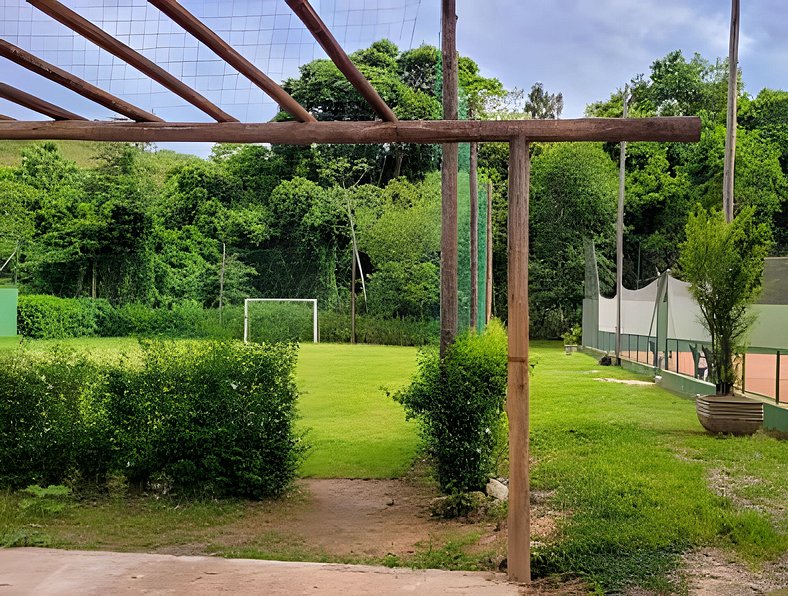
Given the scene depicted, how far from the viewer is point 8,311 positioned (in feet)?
78.1

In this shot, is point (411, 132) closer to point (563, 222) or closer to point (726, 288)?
point (726, 288)

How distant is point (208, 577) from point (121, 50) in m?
3.03

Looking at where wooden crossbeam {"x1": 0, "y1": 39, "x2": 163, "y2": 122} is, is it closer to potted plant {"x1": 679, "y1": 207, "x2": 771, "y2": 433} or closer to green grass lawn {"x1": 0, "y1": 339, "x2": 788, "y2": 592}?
green grass lawn {"x1": 0, "y1": 339, "x2": 788, "y2": 592}

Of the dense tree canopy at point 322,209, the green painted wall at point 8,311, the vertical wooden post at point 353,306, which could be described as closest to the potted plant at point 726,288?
the dense tree canopy at point 322,209

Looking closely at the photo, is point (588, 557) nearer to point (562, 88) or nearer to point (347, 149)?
point (347, 149)

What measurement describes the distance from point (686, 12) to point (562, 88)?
22.5 ft

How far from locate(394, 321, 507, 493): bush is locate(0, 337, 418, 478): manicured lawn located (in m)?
1.00

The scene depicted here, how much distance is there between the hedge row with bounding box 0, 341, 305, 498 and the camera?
308 inches

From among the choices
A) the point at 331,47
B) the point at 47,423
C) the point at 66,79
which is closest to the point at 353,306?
the point at 47,423

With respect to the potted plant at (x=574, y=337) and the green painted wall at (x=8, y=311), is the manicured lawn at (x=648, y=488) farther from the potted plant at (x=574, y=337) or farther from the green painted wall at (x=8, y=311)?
the green painted wall at (x=8, y=311)

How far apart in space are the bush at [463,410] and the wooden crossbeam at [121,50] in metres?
2.90

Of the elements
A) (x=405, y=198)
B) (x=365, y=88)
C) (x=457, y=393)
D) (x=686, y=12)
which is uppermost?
(x=686, y=12)

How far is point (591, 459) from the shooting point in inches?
375

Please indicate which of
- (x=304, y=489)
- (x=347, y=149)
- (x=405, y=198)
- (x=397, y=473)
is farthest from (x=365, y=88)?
(x=347, y=149)
